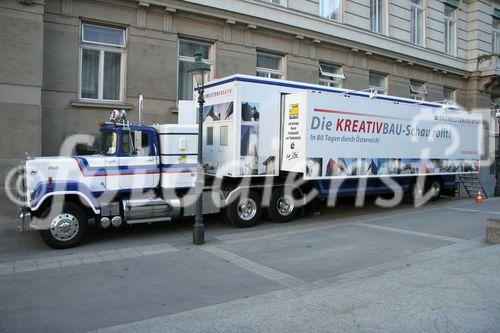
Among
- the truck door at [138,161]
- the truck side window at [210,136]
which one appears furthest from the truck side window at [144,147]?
the truck side window at [210,136]

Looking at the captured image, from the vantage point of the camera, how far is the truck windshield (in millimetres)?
9812

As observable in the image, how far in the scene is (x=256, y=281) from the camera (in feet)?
22.3

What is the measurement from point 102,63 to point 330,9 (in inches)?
426

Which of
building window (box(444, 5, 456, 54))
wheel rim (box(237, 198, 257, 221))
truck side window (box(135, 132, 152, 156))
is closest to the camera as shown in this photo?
truck side window (box(135, 132, 152, 156))

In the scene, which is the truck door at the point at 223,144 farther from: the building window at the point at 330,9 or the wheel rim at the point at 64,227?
the building window at the point at 330,9

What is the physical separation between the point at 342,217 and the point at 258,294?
7.21 m

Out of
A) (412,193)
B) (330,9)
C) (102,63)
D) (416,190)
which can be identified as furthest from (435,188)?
(102,63)

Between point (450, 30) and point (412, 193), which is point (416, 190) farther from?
point (450, 30)

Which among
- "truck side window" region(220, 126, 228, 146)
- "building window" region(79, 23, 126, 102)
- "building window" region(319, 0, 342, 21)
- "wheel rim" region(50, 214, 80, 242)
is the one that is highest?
"building window" region(319, 0, 342, 21)

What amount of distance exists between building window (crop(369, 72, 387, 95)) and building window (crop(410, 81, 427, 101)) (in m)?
2.34

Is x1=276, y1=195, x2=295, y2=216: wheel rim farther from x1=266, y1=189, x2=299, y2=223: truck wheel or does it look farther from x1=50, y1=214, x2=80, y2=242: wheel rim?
x1=50, y1=214, x2=80, y2=242: wheel rim

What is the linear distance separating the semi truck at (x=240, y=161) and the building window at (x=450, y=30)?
47.8 ft

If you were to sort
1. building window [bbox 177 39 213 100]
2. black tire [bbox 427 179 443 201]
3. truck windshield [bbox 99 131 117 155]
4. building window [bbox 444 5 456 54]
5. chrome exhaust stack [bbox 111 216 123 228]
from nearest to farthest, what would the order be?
chrome exhaust stack [bbox 111 216 123 228] < truck windshield [bbox 99 131 117 155] < black tire [bbox 427 179 443 201] < building window [bbox 177 39 213 100] < building window [bbox 444 5 456 54]

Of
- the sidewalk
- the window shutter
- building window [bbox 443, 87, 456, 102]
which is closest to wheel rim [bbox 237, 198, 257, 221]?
the sidewalk
